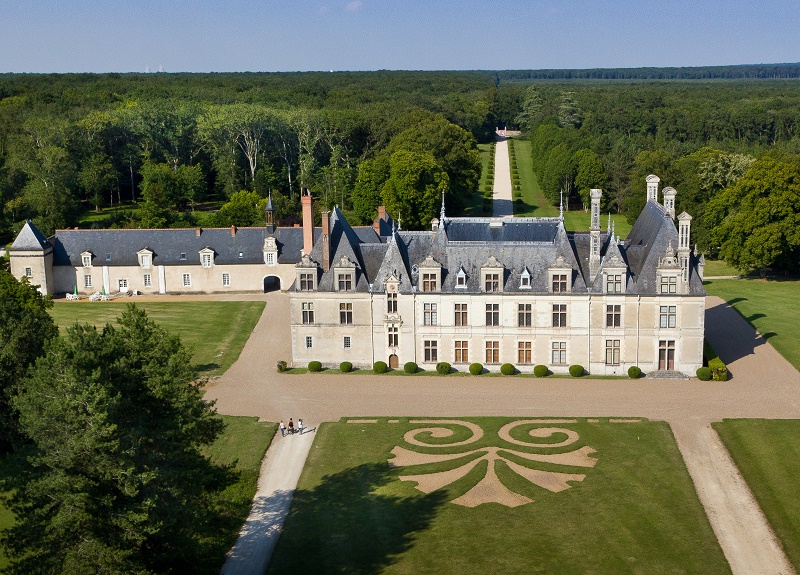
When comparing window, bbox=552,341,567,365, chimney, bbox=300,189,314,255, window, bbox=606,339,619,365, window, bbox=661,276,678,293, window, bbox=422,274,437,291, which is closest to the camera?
window, bbox=661,276,678,293

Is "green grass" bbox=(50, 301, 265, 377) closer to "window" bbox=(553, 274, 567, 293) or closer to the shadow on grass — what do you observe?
the shadow on grass

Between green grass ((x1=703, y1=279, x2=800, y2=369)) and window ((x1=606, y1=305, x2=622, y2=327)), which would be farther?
green grass ((x1=703, y1=279, x2=800, y2=369))

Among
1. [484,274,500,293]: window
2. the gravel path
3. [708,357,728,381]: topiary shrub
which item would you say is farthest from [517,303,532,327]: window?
[708,357,728,381]: topiary shrub

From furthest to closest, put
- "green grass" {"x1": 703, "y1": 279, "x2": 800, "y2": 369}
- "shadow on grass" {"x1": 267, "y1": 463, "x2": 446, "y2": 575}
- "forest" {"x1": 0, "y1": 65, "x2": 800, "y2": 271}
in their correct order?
"forest" {"x1": 0, "y1": 65, "x2": 800, "y2": 271} < "green grass" {"x1": 703, "y1": 279, "x2": 800, "y2": 369} < "shadow on grass" {"x1": 267, "y1": 463, "x2": 446, "y2": 575}

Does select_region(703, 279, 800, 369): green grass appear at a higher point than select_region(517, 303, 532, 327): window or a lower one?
lower

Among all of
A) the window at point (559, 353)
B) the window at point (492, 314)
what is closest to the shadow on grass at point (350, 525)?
the window at point (492, 314)

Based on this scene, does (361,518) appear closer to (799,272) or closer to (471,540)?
(471,540)

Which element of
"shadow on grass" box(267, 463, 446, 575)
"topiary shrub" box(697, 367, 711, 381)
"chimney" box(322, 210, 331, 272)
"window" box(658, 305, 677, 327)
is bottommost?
"shadow on grass" box(267, 463, 446, 575)

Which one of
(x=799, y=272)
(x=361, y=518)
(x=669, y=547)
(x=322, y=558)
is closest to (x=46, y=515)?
(x=322, y=558)
